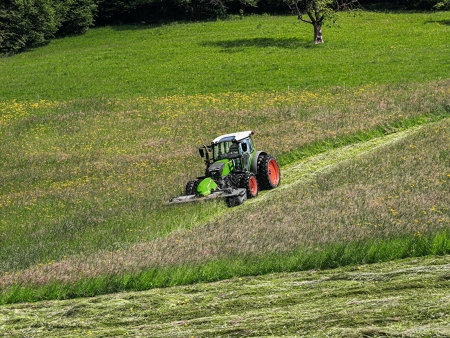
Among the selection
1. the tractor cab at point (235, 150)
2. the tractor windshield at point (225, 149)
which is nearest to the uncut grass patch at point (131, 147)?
the tractor windshield at point (225, 149)

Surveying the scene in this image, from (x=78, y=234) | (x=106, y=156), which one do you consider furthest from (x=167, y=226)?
(x=106, y=156)

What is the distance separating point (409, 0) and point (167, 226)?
65.9 meters

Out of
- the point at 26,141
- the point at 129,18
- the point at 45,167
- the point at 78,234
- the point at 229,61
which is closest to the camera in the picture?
the point at 78,234

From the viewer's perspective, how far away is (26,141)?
37500 mm

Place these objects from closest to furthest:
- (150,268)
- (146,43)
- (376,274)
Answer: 1. (376,274)
2. (150,268)
3. (146,43)

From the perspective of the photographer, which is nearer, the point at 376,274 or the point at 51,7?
the point at 376,274

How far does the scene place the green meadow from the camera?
12.6 metres

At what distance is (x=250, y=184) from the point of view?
69.2 feet

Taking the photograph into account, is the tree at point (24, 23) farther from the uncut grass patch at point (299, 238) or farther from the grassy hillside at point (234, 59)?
Result: the uncut grass patch at point (299, 238)

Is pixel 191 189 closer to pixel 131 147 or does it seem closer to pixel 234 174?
pixel 234 174

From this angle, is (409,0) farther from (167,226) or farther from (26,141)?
(167,226)

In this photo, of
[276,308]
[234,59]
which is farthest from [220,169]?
[234,59]

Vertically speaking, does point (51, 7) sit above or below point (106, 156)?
above

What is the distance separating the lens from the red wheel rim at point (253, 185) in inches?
829
